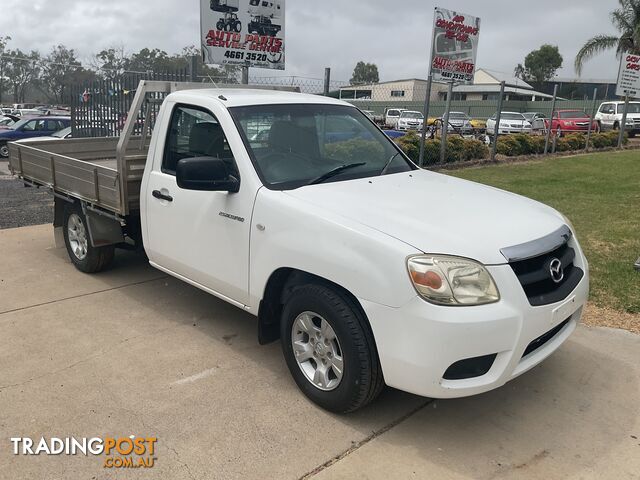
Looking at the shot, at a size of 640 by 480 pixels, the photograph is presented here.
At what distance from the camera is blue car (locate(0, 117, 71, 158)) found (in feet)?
57.0

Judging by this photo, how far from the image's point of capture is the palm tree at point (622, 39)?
3144 cm

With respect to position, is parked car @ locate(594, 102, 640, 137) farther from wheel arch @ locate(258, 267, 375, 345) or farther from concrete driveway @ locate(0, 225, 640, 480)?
wheel arch @ locate(258, 267, 375, 345)

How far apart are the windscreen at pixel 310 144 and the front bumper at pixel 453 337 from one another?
4.03 feet

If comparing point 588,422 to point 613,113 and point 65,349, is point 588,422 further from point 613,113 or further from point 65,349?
point 613,113

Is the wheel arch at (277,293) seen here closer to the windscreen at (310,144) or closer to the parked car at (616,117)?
the windscreen at (310,144)

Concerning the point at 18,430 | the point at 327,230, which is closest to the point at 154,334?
the point at 18,430

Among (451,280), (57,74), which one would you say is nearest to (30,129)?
(451,280)

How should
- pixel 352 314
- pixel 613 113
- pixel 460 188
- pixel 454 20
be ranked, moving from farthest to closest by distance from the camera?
pixel 613 113
pixel 454 20
pixel 460 188
pixel 352 314

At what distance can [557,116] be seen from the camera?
27.5 meters

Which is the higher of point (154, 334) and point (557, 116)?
point (557, 116)

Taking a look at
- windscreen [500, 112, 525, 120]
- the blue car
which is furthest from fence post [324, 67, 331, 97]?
windscreen [500, 112, 525, 120]

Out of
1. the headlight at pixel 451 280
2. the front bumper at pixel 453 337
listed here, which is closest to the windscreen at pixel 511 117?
the front bumper at pixel 453 337

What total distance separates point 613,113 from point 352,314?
28.8 m

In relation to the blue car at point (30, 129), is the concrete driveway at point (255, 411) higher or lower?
lower
